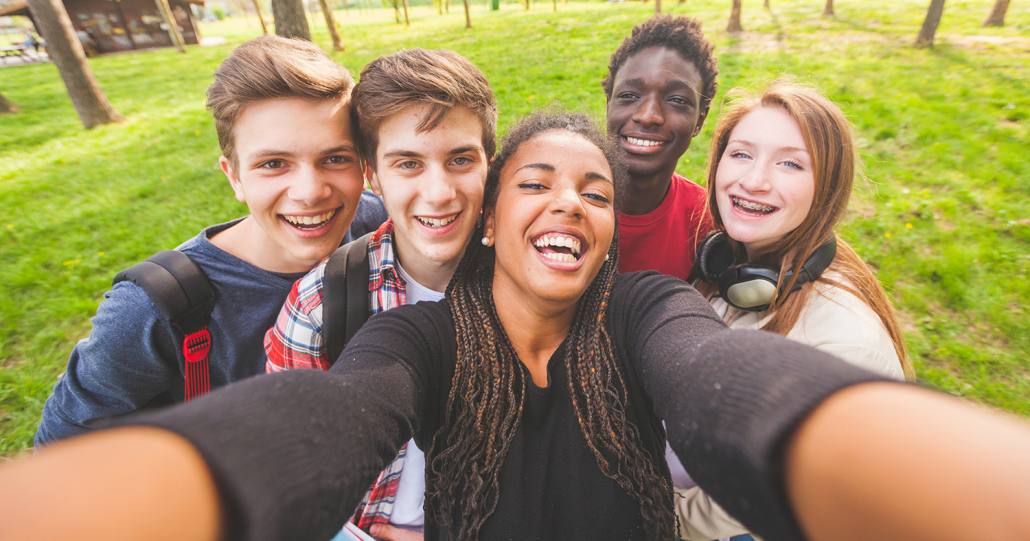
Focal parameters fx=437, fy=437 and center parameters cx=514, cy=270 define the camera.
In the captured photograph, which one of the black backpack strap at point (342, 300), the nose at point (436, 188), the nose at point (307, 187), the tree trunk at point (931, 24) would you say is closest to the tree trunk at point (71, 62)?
the nose at point (307, 187)

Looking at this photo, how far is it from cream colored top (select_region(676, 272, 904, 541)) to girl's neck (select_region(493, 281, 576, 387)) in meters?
0.83

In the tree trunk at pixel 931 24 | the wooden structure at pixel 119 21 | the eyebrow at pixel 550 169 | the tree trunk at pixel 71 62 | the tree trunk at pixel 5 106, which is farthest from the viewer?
the wooden structure at pixel 119 21

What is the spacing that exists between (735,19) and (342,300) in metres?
14.5

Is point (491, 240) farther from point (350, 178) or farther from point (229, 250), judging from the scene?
point (229, 250)

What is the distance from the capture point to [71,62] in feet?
27.1

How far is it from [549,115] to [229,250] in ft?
5.41

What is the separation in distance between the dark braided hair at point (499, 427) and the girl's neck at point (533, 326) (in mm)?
77

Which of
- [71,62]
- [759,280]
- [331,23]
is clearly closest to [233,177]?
[759,280]

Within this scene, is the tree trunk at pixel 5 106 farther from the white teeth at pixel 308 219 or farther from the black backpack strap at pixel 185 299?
the white teeth at pixel 308 219

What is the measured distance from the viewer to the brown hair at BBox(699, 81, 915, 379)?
6.16 feet

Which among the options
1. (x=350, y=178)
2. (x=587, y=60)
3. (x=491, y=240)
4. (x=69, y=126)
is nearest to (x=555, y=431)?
(x=491, y=240)

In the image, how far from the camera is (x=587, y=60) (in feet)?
33.8

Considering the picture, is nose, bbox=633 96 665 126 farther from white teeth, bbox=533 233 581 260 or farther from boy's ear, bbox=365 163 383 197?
boy's ear, bbox=365 163 383 197

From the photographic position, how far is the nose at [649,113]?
2.63 m
